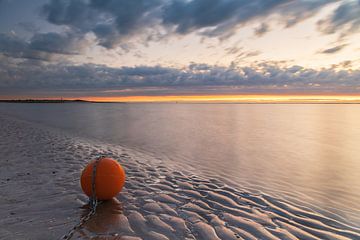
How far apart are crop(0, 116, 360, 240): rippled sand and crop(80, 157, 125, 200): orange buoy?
0.31m

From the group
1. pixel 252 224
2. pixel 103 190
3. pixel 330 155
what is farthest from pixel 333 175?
pixel 103 190

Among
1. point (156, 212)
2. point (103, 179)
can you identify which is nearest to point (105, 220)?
point (103, 179)

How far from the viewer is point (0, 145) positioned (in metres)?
13.9

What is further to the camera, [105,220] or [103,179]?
[103,179]

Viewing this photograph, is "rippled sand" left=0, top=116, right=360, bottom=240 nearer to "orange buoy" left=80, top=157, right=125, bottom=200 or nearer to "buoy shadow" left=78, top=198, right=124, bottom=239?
"buoy shadow" left=78, top=198, right=124, bottom=239

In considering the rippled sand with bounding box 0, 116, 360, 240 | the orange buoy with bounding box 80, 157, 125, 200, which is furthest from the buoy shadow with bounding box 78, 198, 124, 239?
the orange buoy with bounding box 80, 157, 125, 200

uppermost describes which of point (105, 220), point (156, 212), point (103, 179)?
point (103, 179)

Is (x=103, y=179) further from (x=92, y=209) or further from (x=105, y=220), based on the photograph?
(x=105, y=220)

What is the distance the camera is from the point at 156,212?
5.73 meters

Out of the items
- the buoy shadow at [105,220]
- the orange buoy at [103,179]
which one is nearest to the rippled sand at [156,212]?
the buoy shadow at [105,220]

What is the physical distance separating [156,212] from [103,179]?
139 centimetres

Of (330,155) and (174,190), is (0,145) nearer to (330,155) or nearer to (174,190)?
(174,190)

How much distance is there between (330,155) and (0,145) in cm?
1811

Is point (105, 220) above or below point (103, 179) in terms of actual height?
below
